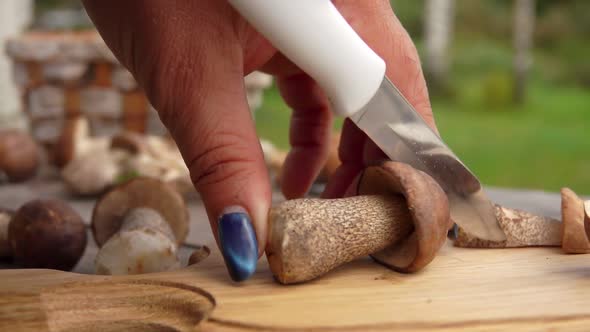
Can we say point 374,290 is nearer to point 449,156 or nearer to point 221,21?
point 449,156

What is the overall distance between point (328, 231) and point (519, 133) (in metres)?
5.18

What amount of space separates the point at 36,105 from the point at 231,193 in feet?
7.05

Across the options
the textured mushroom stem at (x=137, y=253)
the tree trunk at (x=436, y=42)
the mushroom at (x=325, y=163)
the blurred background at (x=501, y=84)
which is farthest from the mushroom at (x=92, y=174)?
the tree trunk at (x=436, y=42)

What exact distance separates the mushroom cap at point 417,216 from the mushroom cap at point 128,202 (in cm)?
54

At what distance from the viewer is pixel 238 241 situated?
3.38 feet

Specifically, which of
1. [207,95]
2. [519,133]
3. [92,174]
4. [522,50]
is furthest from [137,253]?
[522,50]

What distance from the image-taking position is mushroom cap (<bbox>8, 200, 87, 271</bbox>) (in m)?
1.41

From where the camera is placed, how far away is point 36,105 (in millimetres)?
2963

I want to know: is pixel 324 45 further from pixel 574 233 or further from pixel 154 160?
pixel 154 160

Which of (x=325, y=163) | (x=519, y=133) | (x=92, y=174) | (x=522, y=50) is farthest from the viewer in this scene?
(x=522, y=50)

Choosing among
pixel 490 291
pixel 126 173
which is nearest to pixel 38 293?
pixel 490 291

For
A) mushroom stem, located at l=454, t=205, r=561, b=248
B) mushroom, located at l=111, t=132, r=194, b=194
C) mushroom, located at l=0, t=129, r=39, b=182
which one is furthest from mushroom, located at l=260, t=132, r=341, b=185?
mushroom, located at l=0, t=129, r=39, b=182

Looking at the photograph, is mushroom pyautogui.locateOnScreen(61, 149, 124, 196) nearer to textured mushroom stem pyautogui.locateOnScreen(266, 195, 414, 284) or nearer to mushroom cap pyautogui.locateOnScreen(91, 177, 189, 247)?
mushroom cap pyautogui.locateOnScreen(91, 177, 189, 247)

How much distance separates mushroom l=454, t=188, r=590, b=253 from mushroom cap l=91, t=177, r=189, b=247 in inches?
24.7
